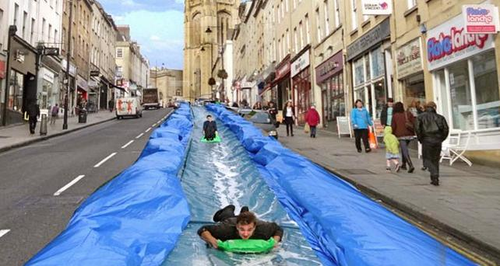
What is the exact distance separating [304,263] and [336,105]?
1783 cm

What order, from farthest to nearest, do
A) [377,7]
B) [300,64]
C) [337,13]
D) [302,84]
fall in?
[302,84] < [300,64] < [337,13] < [377,7]

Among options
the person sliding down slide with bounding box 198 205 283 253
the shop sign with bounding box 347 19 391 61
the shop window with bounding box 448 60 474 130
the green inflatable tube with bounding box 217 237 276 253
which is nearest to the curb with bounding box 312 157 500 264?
the person sliding down slide with bounding box 198 205 283 253

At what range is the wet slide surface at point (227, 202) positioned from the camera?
3.86 metres

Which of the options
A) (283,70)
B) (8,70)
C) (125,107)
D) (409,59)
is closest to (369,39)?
(409,59)

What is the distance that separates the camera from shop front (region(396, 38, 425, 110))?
12.9 metres

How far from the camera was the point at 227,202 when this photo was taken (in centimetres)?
620

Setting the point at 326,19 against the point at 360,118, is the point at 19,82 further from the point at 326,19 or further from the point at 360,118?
the point at 360,118

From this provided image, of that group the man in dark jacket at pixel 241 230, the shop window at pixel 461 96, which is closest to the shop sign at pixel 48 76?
the shop window at pixel 461 96

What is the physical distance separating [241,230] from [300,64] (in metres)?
23.8

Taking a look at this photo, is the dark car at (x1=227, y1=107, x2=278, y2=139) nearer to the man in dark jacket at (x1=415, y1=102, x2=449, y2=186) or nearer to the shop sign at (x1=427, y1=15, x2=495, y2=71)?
the shop sign at (x1=427, y1=15, x2=495, y2=71)

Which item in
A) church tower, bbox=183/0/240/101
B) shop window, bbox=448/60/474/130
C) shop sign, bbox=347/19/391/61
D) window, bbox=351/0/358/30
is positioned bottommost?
shop window, bbox=448/60/474/130

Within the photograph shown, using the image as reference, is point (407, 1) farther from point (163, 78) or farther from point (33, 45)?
point (163, 78)

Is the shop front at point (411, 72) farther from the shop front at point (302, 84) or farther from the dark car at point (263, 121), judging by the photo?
the shop front at point (302, 84)

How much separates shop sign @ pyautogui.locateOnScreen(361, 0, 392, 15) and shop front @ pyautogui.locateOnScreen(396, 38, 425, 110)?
157 centimetres
